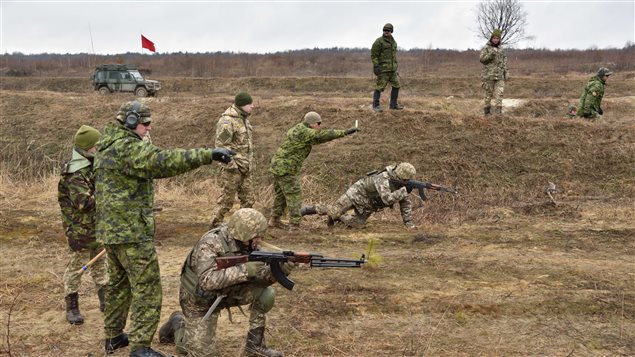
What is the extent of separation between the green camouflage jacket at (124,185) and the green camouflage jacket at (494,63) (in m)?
10.3

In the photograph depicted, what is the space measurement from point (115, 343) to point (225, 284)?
1308mm

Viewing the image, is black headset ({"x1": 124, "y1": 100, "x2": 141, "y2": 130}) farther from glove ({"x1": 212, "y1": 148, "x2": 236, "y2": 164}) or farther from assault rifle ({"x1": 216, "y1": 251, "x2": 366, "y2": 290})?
assault rifle ({"x1": 216, "y1": 251, "x2": 366, "y2": 290})

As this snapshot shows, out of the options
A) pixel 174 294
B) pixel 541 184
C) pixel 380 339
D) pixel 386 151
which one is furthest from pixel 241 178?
pixel 541 184

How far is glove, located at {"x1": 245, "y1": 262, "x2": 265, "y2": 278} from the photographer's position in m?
4.31

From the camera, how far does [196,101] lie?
62.5ft

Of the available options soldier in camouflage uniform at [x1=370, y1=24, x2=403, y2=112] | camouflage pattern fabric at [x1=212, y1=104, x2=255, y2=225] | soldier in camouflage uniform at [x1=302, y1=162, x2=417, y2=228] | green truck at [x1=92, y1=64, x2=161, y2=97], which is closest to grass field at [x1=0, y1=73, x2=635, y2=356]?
soldier in camouflage uniform at [x1=302, y1=162, x2=417, y2=228]

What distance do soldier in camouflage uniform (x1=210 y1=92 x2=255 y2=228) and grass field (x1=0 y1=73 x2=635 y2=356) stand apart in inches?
39.0

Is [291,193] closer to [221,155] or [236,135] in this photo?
[236,135]

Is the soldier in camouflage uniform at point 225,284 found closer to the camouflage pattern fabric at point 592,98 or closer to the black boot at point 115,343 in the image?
the black boot at point 115,343

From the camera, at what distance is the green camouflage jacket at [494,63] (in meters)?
12.8

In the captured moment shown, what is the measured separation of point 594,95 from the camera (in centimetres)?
1389

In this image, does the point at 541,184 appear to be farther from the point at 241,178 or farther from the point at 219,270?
the point at 219,270

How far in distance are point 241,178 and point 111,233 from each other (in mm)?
4153

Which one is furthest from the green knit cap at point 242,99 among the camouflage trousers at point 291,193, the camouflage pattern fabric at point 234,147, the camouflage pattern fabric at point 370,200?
the camouflage pattern fabric at point 370,200
